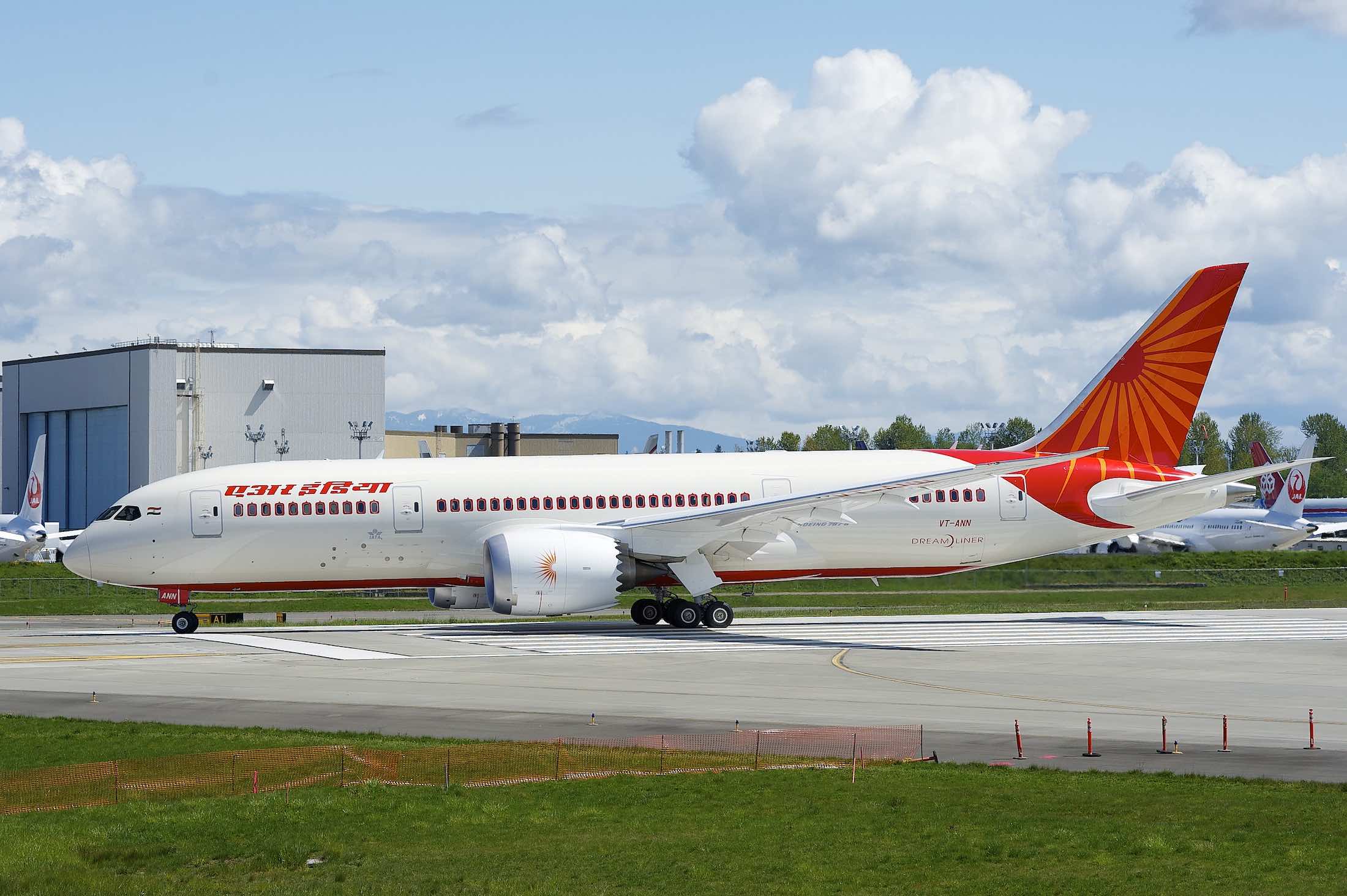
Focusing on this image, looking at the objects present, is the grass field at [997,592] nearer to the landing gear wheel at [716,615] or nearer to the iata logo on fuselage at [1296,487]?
the landing gear wheel at [716,615]

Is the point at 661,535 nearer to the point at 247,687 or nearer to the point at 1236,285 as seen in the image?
the point at 247,687

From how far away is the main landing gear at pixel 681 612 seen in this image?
4319 centimetres

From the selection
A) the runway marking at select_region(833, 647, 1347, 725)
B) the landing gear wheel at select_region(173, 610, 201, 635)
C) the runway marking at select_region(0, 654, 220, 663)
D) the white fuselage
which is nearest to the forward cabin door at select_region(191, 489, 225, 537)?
the white fuselage

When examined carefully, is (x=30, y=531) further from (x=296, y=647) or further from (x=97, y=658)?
(x=97, y=658)

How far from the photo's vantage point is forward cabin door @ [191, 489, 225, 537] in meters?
41.4

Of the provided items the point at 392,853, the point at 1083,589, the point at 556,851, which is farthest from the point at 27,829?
the point at 1083,589

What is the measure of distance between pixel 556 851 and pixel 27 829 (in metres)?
5.96

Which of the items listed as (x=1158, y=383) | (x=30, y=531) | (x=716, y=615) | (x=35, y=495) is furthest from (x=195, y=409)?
(x=1158, y=383)

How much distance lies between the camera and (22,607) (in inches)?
2207

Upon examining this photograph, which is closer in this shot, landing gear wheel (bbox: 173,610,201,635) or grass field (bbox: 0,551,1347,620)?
landing gear wheel (bbox: 173,610,201,635)

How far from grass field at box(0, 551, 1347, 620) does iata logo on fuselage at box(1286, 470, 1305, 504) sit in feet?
81.1

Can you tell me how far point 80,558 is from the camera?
4153 cm

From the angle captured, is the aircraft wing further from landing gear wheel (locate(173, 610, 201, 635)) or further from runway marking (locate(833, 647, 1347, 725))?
landing gear wheel (locate(173, 610, 201, 635))

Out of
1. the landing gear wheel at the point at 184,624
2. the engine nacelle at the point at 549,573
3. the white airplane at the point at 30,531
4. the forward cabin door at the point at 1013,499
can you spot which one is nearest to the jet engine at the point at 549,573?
the engine nacelle at the point at 549,573
